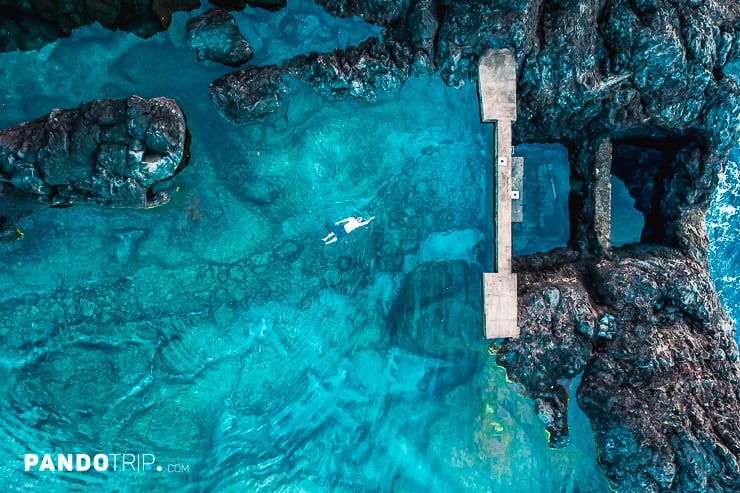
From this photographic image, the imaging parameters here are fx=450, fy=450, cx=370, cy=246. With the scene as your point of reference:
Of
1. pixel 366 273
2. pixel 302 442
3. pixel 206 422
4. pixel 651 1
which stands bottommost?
pixel 302 442

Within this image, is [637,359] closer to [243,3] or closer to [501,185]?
[501,185]

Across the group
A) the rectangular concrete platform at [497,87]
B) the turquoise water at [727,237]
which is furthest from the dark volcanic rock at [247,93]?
the turquoise water at [727,237]

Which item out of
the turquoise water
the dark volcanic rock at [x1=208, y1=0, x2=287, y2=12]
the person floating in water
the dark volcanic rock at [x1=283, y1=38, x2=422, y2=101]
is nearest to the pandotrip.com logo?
the person floating in water

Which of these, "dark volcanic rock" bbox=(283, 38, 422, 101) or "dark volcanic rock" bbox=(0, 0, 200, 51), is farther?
"dark volcanic rock" bbox=(283, 38, 422, 101)

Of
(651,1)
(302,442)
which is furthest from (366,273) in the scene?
(651,1)

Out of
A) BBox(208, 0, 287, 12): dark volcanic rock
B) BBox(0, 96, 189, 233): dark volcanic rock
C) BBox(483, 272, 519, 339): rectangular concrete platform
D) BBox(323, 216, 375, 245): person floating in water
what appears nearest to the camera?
BBox(0, 96, 189, 233): dark volcanic rock

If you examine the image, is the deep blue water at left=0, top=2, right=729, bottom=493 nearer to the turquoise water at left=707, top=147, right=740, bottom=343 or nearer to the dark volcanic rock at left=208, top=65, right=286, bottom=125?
the dark volcanic rock at left=208, top=65, right=286, bottom=125

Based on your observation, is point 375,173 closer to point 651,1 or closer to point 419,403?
point 419,403
